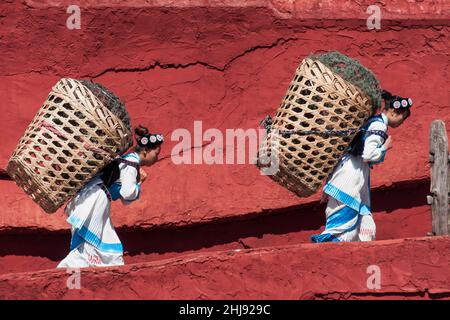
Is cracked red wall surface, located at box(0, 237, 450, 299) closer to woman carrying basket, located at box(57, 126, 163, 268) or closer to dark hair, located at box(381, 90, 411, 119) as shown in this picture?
woman carrying basket, located at box(57, 126, 163, 268)

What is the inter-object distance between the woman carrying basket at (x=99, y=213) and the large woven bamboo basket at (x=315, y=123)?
915 millimetres

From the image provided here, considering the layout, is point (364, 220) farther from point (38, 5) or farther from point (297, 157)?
point (38, 5)

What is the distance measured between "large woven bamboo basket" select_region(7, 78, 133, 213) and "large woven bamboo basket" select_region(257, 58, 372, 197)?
41.5 inches

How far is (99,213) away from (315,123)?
1.54 m

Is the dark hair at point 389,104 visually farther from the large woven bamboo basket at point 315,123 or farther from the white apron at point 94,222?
the white apron at point 94,222

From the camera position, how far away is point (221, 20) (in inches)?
555

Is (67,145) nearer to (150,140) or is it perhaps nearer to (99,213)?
(99,213)

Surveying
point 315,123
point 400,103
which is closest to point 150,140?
point 315,123

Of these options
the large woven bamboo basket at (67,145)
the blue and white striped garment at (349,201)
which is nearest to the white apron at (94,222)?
the large woven bamboo basket at (67,145)

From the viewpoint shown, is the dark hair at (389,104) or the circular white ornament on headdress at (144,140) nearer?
the circular white ornament on headdress at (144,140)

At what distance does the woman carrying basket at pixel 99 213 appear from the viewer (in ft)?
38.8

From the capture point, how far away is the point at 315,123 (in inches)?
462
